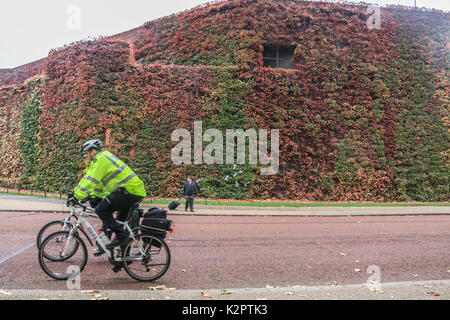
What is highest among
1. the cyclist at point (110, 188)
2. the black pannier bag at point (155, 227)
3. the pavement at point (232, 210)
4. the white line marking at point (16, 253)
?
the cyclist at point (110, 188)

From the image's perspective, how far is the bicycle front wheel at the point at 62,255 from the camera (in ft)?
18.3

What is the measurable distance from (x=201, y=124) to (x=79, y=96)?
21.6 ft

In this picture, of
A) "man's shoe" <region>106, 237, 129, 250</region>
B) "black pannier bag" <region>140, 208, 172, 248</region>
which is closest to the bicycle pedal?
"man's shoe" <region>106, 237, 129, 250</region>

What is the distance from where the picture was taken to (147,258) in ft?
18.5

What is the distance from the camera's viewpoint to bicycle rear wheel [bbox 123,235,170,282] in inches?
219

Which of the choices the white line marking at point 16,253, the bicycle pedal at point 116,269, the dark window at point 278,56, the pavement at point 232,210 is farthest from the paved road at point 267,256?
the dark window at point 278,56

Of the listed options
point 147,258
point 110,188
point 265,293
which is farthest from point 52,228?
point 265,293

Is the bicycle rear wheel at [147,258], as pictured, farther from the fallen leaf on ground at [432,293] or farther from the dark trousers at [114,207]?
the fallen leaf on ground at [432,293]

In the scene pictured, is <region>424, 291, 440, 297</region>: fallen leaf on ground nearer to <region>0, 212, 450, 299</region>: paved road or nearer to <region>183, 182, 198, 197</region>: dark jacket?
<region>0, 212, 450, 299</region>: paved road

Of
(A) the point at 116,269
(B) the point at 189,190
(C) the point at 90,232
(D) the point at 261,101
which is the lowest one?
(A) the point at 116,269

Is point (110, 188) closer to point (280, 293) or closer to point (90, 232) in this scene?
point (90, 232)

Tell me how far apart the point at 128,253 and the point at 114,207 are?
28.2 inches

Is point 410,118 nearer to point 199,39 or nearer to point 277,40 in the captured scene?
point 277,40

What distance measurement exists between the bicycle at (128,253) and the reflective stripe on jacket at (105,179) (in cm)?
35
